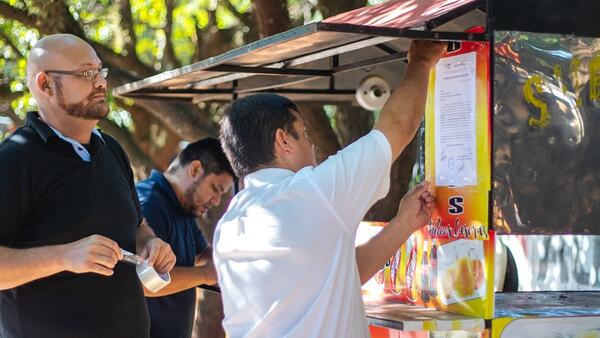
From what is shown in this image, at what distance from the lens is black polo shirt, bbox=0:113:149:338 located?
10.2ft

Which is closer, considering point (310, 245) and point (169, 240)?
point (310, 245)

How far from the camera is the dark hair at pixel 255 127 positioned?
2.73m

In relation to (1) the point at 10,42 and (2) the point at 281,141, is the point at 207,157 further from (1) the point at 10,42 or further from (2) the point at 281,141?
(1) the point at 10,42

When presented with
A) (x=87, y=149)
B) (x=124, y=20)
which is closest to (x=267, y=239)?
(x=87, y=149)

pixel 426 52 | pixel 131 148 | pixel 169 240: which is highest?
pixel 426 52

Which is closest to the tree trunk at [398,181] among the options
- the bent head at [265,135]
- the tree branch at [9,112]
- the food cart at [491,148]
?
the food cart at [491,148]

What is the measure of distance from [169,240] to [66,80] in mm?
1473

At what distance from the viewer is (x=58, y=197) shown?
3193mm

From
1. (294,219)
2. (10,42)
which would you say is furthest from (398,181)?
(10,42)

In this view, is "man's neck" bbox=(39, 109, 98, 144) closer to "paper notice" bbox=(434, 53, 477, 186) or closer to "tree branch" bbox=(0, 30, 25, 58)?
"paper notice" bbox=(434, 53, 477, 186)

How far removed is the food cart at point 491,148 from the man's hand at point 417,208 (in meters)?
0.04

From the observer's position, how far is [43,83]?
3.31 m

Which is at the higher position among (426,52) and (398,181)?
(426,52)

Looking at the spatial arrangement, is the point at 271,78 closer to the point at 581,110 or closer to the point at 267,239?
the point at 581,110
